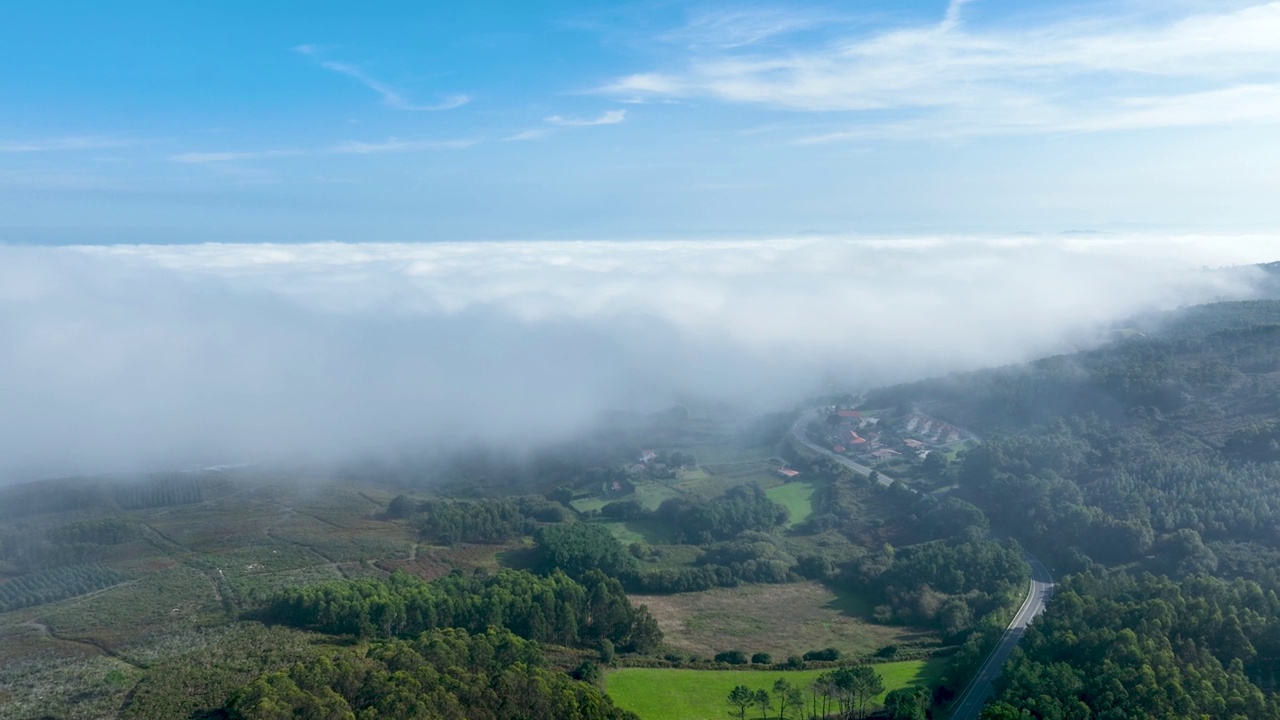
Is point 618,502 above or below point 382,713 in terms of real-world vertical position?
below

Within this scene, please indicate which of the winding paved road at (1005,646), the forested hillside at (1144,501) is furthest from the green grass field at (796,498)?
the winding paved road at (1005,646)

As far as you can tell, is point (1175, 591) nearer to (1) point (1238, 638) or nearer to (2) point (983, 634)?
(1) point (1238, 638)

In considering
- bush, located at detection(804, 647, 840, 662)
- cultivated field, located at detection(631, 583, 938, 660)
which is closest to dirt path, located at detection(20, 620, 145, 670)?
cultivated field, located at detection(631, 583, 938, 660)

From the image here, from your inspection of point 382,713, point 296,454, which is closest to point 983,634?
point 382,713

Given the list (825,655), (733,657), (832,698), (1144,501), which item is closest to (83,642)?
(733,657)

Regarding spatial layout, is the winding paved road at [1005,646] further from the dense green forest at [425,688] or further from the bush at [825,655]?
the dense green forest at [425,688]

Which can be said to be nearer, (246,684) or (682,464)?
(246,684)
